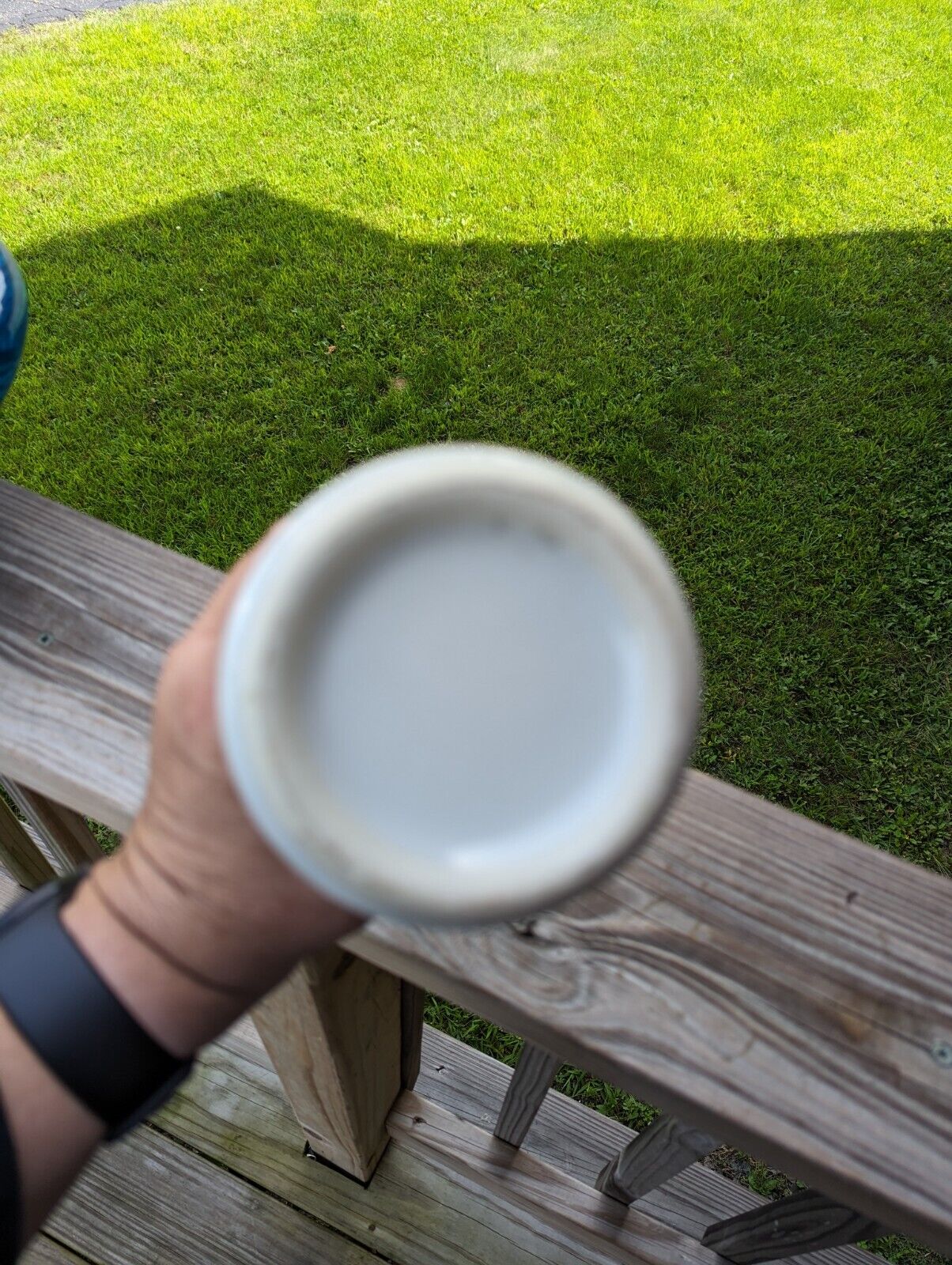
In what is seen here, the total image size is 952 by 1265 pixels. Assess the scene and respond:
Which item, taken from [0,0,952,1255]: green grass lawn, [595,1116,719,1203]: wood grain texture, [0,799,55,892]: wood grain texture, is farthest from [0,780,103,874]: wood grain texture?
[0,0,952,1255]: green grass lawn

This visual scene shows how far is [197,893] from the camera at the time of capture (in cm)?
62

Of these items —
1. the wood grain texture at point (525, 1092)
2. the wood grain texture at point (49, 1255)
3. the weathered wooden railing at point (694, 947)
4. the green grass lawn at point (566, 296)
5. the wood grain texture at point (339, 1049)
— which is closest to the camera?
the weathered wooden railing at point (694, 947)

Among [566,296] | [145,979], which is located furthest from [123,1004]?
[566,296]

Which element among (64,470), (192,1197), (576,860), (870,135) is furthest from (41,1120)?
(870,135)

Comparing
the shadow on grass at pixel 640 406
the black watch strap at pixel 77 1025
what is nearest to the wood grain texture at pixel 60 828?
the black watch strap at pixel 77 1025

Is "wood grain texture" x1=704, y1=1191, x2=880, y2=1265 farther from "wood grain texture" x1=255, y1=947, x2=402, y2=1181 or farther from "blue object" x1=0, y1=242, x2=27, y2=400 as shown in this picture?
"blue object" x1=0, y1=242, x2=27, y2=400

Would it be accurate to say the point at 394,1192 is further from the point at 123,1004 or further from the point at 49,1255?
the point at 123,1004

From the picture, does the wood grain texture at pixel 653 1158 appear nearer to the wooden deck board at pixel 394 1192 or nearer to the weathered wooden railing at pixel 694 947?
the wooden deck board at pixel 394 1192

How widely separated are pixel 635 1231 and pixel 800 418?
3.56 meters

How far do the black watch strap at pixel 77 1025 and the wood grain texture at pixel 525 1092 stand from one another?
28.8 inches

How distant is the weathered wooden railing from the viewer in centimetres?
78

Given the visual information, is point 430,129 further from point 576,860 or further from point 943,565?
point 576,860

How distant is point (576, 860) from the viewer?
570 mm

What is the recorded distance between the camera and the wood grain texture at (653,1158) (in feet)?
4.16
